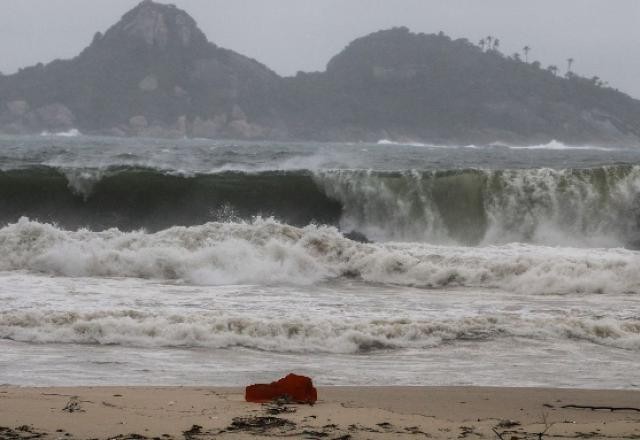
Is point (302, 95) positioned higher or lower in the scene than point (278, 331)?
higher

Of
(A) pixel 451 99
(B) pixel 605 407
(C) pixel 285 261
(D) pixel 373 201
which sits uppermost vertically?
(A) pixel 451 99

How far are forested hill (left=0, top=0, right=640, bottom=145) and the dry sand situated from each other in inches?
5121

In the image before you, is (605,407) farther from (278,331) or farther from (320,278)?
(320,278)

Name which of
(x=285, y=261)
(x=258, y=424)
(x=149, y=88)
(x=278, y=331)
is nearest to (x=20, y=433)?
(x=258, y=424)

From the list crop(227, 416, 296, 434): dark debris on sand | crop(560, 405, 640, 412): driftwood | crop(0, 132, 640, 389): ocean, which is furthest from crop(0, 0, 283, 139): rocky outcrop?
crop(227, 416, 296, 434): dark debris on sand

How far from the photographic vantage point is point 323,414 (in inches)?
231

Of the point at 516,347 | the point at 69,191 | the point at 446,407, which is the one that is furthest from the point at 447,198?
the point at 446,407

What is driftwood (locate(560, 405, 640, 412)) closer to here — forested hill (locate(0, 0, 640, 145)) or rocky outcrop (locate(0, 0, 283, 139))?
forested hill (locate(0, 0, 640, 145))

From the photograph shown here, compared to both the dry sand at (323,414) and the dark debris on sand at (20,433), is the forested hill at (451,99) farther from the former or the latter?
the dark debris on sand at (20,433)

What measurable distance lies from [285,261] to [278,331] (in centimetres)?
507

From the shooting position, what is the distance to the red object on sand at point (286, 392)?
248 inches

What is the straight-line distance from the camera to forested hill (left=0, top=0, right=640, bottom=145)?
14000 centimetres

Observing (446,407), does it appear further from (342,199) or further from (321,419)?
(342,199)

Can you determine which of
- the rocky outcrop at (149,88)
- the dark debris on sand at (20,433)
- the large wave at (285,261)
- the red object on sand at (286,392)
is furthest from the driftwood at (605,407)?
the rocky outcrop at (149,88)
